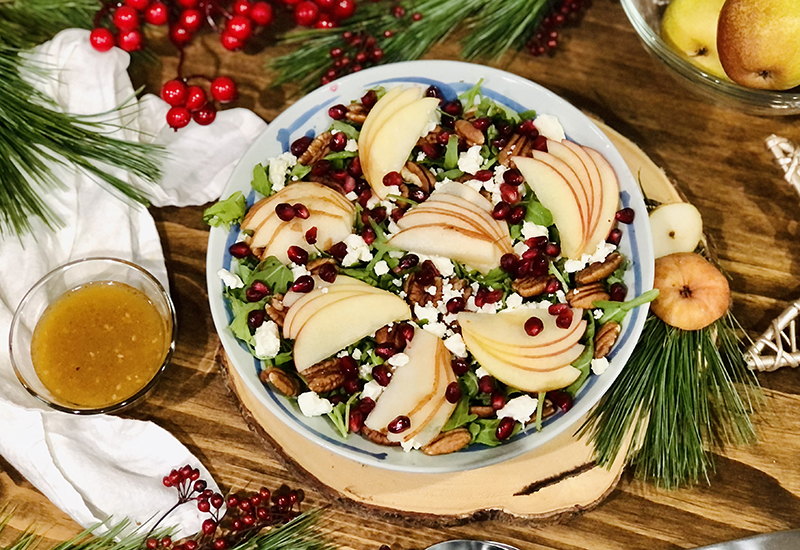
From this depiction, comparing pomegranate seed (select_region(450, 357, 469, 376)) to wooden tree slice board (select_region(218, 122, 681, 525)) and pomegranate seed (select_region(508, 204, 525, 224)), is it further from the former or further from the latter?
pomegranate seed (select_region(508, 204, 525, 224))

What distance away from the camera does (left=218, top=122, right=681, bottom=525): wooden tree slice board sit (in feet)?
7.25

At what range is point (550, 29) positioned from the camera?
8.86 feet

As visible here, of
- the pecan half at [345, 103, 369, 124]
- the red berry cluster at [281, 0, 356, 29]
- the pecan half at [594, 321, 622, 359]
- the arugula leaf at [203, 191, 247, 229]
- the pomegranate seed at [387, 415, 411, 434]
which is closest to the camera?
the pomegranate seed at [387, 415, 411, 434]

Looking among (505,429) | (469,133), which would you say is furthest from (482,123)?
(505,429)

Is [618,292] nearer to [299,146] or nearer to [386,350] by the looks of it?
[386,350]

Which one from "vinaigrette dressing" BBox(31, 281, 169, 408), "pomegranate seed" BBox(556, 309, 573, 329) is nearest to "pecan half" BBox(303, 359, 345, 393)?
"vinaigrette dressing" BBox(31, 281, 169, 408)

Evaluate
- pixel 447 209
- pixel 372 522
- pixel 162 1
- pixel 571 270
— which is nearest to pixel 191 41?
pixel 162 1

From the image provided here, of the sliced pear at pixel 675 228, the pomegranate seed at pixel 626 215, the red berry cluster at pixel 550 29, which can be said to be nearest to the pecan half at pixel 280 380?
the pomegranate seed at pixel 626 215

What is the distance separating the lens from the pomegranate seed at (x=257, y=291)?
2215 millimetres

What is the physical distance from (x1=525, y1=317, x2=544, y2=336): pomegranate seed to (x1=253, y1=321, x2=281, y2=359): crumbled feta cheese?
0.73 metres

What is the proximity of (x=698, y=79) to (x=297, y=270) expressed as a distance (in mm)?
1397

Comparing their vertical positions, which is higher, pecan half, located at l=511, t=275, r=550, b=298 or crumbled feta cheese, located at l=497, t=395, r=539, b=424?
pecan half, located at l=511, t=275, r=550, b=298

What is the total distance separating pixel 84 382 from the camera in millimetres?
2324

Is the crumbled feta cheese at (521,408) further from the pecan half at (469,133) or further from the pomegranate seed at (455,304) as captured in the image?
the pecan half at (469,133)
